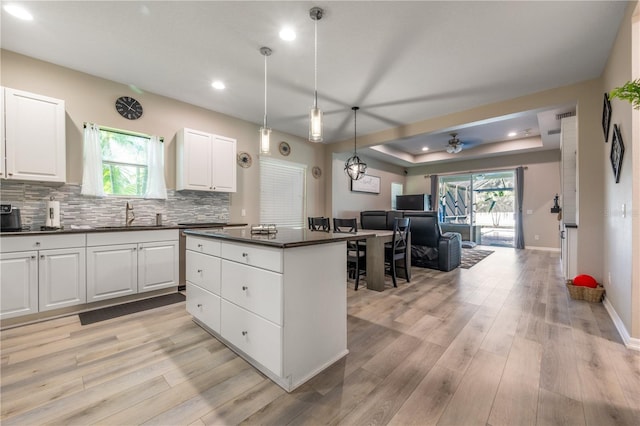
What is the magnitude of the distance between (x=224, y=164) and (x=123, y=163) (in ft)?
4.34

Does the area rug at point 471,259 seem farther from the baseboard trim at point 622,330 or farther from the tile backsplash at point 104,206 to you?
the tile backsplash at point 104,206

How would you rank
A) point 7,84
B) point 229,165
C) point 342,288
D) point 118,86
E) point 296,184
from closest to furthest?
point 342,288 < point 7,84 < point 118,86 < point 229,165 < point 296,184

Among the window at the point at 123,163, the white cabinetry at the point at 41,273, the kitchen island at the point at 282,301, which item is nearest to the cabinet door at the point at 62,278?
the white cabinetry at the point at 41,273

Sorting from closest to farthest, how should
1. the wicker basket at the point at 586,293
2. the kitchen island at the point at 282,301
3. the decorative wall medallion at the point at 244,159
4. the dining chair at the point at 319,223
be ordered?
the kitchen island at the point at 282,301 < the wicker basket at the point at 586,293 < the dining chair at the point at 319,223 < the decorative wall medallion at the point at 244,159

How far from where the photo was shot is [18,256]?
8.00ft

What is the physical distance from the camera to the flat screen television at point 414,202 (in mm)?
8773

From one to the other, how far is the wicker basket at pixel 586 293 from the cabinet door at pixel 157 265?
16.5 ft

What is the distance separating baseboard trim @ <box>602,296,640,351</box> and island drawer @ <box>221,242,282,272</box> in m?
2.82

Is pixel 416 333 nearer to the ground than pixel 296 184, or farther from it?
nearer to the ground

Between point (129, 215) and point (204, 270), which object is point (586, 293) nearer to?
point (204, 270)

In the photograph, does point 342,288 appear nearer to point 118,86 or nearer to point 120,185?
point 120,185

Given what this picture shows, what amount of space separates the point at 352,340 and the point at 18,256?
3.21 meters

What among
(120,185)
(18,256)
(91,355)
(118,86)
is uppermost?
(118,86)

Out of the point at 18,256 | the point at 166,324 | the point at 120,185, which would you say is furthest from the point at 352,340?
the point at 120,185
